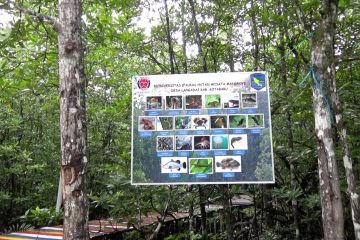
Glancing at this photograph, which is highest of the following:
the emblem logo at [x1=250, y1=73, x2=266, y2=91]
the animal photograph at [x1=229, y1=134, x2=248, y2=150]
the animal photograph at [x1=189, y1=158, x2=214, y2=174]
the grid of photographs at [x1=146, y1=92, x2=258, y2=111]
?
the emblem logo at [x1=250, y1=73, x2=266, y2=91]

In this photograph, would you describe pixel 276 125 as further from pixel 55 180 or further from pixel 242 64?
pixel 55 180

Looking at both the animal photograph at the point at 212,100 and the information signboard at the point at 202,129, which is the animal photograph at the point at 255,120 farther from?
the animal photograph at the point at 212,100

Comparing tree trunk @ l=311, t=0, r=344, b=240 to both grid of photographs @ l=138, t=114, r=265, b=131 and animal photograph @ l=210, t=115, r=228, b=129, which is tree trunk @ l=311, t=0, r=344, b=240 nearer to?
grid of photographs @ l=138, t=114, r=265, b=131

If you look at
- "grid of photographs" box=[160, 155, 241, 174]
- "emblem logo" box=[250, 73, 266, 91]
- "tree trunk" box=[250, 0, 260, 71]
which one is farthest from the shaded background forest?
"grid of photographs" box=[160, 155, 241, 174]

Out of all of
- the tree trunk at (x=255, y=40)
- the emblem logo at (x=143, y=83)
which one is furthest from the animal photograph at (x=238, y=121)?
the tree trunk at (x=255, y=40)

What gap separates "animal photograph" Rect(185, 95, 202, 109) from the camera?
4.57 m

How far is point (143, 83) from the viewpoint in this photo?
15.4ft

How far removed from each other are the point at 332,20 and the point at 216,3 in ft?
9.04

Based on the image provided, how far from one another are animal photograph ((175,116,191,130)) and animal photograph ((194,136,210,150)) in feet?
0.63

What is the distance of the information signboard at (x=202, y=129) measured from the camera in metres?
4.37

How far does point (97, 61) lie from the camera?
7.03m

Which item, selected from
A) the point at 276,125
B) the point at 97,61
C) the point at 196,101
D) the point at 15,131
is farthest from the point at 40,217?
the point at 15,131

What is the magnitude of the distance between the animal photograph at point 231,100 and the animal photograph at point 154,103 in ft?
2.66

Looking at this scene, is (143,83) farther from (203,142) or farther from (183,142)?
(203,142)
